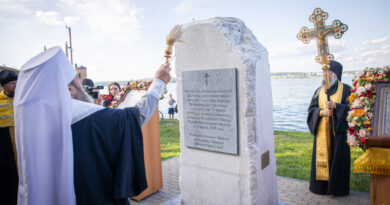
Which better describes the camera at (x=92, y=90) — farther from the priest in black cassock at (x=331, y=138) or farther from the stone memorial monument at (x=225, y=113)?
the priest in black cassock at (x=331, y=138)

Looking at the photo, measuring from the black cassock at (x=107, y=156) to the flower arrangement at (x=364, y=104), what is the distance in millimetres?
2363

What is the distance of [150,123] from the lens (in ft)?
14.3

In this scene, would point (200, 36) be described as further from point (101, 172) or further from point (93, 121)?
point (101, 172)

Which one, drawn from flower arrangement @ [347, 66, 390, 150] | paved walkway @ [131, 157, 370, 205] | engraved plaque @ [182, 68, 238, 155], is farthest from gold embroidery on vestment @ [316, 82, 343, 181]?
engraved plaque @ [182, 68, 238, 155]

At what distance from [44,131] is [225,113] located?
1832 millimetres

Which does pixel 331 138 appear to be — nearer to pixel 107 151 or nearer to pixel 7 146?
pixel 107 151

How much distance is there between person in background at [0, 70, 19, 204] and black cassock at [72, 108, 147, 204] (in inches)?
74.8

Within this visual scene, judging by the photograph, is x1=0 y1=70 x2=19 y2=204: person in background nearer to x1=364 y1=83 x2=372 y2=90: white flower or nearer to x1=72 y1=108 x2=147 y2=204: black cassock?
x1=72 y1=108 x2=147 y2=204: black cassock

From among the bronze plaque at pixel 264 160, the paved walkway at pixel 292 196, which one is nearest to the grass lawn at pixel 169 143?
the paved walkway at pixel 292 196

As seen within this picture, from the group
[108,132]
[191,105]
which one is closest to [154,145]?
[191,105]

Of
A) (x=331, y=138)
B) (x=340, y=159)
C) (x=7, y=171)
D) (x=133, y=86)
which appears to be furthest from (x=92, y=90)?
(x=340, y=159)

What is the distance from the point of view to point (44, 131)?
Answer: 1679mm

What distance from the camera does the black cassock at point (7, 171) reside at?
9.99 feet

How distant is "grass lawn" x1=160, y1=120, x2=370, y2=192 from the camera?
4883 mm
